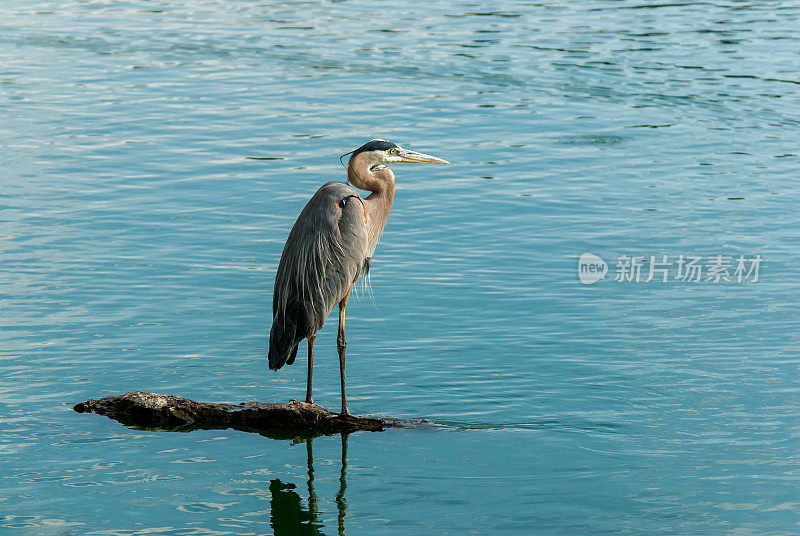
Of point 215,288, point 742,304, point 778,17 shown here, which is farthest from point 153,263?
point 778,17

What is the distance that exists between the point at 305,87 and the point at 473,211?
7631mm

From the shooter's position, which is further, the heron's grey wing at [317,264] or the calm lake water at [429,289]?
the heron's grey wing at [317,264]

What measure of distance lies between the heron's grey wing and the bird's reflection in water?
1.12 meters

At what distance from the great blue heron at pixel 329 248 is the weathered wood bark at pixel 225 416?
206mm

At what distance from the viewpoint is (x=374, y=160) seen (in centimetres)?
859

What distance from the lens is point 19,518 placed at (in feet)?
23.7

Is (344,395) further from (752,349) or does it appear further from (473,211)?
(473,211)

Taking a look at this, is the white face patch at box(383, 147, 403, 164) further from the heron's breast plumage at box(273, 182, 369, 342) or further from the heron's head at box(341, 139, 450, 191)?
the heron's breast plumage at box(273, 182, 369, 342)

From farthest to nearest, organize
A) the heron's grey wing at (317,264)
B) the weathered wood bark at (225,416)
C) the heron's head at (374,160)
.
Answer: the heron's head at (374,160) < the heron's grey wing at (317,264) < the weathered wood bark at (225,416)

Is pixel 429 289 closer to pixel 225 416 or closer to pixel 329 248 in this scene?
pixel 329 248

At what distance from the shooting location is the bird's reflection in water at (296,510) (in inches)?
287

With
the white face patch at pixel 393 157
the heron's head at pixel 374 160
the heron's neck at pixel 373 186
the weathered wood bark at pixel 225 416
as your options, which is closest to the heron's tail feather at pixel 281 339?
the weathered wood bark at pixel 225 416

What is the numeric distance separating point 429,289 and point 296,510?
14.3 feet

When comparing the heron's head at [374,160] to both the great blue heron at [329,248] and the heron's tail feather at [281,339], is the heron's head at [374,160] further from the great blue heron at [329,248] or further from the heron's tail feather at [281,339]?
the heron's tail feather at [281,339]
